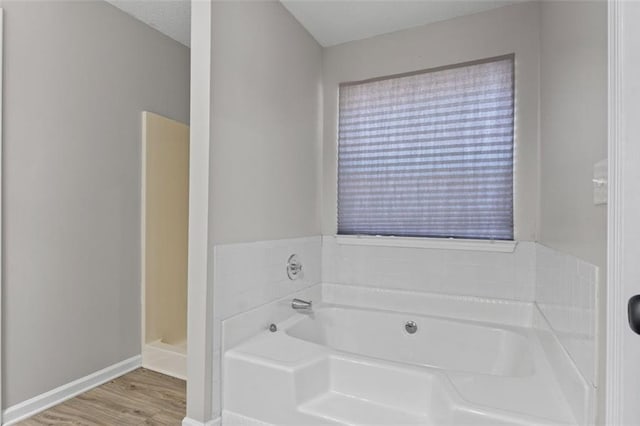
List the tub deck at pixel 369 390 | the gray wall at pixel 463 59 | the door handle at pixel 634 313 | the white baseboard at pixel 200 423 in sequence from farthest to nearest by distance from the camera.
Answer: the gray wall at pixel 463 59
the white baseboard at pixel 200 423
the tub deck at pixel 369 390
the door handle at pixel 634 313

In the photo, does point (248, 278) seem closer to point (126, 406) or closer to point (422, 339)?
point (126, 406)

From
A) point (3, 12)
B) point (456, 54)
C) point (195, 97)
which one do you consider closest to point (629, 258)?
point (195, 97)

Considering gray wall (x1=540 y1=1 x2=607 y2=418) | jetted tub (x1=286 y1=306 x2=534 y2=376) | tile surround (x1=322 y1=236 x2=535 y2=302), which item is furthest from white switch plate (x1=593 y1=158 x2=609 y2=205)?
tile surround (x1=322 y1=236 x2=535 y2=302)

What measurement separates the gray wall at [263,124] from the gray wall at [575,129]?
Answer: 145cm

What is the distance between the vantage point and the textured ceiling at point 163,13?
235 centimetres

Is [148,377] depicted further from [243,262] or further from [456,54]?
[456,54]

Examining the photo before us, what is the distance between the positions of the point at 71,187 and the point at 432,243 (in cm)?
228

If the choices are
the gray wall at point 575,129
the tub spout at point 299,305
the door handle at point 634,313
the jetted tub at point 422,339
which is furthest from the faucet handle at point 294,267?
the door handle at point 634,313

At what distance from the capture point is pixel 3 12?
1.82 metres

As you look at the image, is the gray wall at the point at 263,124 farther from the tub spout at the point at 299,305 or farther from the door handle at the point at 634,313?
the door handle at the point at 634,313

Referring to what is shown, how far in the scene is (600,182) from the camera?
1.00 metres

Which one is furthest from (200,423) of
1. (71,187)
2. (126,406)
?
(71,187)

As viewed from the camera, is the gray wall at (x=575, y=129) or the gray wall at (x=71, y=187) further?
the gray wall at (x=71, y=187)

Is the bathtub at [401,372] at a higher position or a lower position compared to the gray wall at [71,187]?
lower
